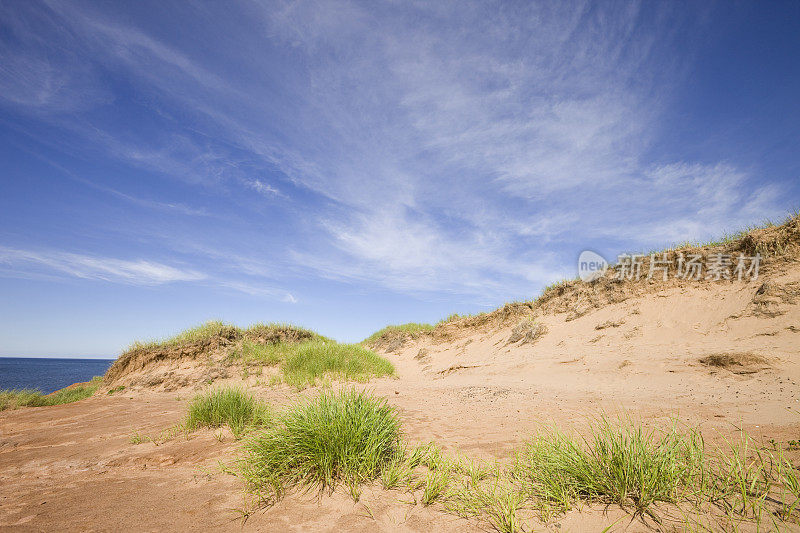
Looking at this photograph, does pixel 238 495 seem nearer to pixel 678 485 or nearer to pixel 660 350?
pixel 678 485

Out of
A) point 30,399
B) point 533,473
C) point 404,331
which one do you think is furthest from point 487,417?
point 404,331

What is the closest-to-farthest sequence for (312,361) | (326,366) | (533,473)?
(533,473)
(326,366)
(312,361)

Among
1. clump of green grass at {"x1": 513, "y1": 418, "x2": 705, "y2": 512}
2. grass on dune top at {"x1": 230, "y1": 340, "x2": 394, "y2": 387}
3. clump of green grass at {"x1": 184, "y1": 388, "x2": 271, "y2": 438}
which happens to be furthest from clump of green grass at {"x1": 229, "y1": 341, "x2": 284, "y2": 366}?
clump of green grass at {"x1": 513, "y1": 418, "x2": 705, "y2": 512}

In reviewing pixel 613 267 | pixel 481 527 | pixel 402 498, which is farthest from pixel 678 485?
pixel 613 267

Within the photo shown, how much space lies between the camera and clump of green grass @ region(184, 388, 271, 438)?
4.87 meters

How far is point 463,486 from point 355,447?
39.4 inches

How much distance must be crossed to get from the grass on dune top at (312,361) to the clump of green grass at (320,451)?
5.89m

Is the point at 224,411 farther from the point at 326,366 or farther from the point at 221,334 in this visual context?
the point at 221,334

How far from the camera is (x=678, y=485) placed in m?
2.41

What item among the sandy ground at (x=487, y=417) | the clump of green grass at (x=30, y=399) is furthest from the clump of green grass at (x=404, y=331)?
the clump of green grass at (x=30, y=399)

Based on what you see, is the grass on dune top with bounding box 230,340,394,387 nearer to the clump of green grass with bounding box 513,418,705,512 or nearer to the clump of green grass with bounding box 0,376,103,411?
the clump of green grass with bounding box 0,376,103,411

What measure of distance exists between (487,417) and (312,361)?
716 cm

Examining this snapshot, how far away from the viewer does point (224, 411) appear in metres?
5.04

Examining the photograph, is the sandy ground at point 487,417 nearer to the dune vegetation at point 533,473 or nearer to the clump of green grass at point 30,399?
the dune vegetation at point 533,473
